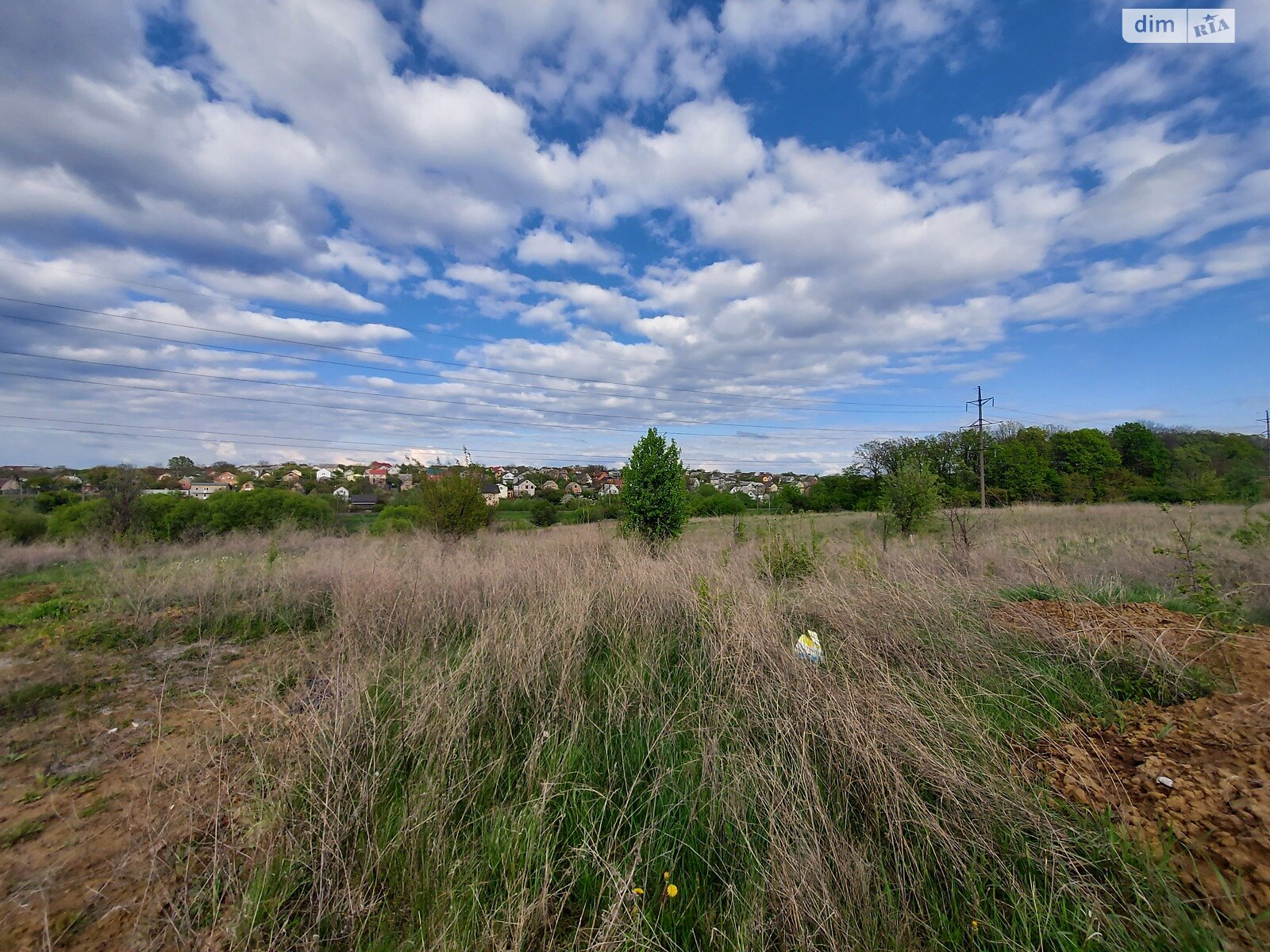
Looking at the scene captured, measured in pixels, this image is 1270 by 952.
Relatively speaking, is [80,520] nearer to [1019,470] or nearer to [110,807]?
[110,807]

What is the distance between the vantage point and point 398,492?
2200 centimetres

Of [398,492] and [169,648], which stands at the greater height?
[398,492]

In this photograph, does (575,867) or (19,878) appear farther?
(19,878)

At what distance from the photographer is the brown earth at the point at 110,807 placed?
213cm

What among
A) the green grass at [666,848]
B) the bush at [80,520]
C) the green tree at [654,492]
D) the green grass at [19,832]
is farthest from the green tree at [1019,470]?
the bush at [80,520]

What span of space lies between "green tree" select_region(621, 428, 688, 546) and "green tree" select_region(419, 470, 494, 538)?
568 centimetres

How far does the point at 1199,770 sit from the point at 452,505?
563 inches

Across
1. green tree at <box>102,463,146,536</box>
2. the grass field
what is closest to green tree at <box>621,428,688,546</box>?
the grass field

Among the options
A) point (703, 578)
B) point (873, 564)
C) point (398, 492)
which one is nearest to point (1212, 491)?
point (873, 564)

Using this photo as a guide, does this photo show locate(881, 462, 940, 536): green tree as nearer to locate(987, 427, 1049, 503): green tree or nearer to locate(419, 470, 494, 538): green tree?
locate(419, 470, 494, 538): green tree

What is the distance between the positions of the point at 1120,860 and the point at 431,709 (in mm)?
3637

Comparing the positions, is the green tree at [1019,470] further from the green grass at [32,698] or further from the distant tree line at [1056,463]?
the green grass at [32,698]

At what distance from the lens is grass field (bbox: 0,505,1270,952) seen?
1953 mm

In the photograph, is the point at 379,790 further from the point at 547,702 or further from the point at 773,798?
the point at 773,798
